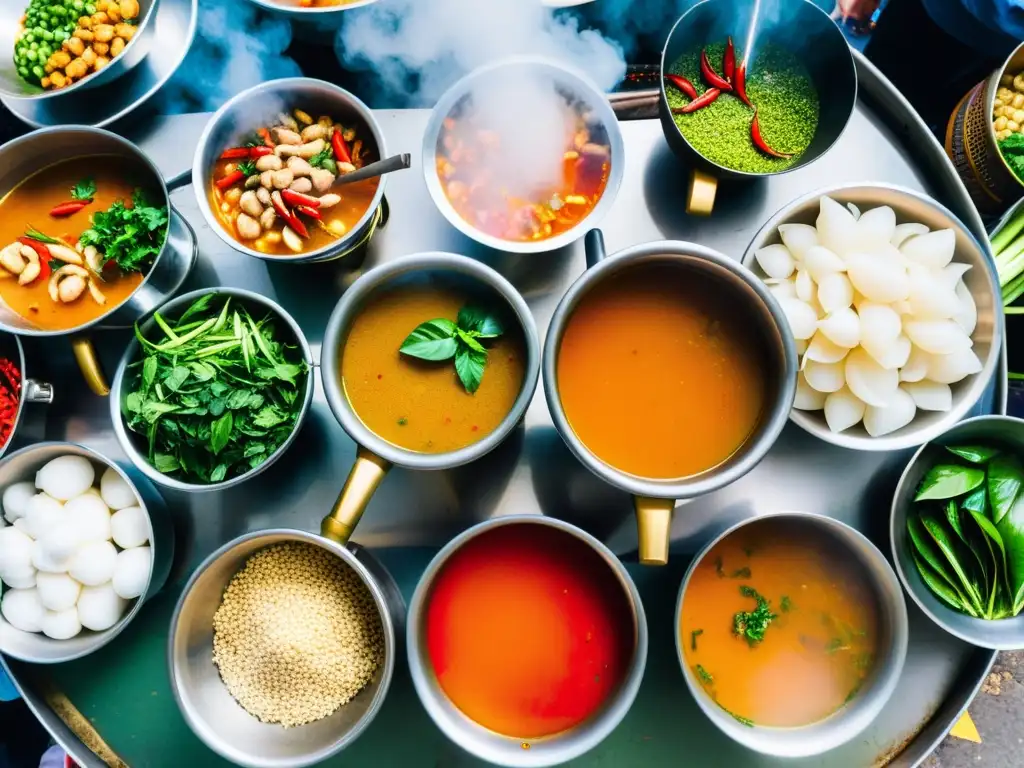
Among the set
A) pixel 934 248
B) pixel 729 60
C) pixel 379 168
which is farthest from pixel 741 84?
pixel 379 168

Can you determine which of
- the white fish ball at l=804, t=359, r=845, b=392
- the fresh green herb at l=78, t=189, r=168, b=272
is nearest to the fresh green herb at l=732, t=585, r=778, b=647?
the white fish ball at l=804, t=359, r=845, b=392

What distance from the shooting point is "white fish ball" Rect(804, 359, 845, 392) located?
170cm

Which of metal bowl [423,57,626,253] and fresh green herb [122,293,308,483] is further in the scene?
metal bowl [423,57,626,253]

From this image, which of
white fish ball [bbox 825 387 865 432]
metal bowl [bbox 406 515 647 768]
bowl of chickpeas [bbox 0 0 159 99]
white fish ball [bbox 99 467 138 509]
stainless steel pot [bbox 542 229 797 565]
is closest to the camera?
stainless steel pot [bbox 542 229 797 565]

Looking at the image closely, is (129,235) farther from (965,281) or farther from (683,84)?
(965,281)

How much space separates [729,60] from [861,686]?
1.71 metres

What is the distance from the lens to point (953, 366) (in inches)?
66.6

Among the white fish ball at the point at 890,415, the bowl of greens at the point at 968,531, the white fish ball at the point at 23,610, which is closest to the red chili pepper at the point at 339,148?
the white fish ball at the point at 23,610

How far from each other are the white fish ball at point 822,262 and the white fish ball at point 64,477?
1892 millimetres

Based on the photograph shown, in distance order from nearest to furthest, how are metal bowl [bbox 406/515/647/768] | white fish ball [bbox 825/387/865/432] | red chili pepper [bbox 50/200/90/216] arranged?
metal bowl [bbox 406/515/647/768], white fish ball [bbox 825/387/865/432], red chili pepper [bbox 50/200/90/216]

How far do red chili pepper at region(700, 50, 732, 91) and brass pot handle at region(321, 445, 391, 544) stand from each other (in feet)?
4.54

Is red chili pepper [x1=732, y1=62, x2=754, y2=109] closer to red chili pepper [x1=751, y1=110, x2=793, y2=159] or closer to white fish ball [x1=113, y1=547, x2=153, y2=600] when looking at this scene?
red chili pepper [x1=751, y1=110, x2=793, y2=159]

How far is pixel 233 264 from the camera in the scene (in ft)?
6.64

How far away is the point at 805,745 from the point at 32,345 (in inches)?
89.6
